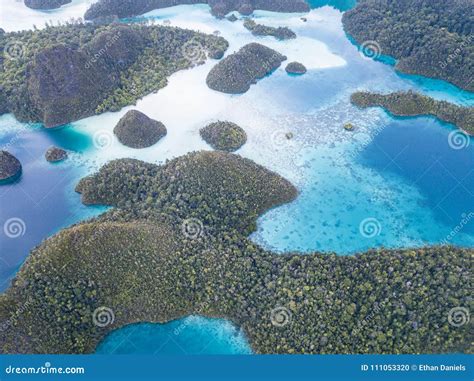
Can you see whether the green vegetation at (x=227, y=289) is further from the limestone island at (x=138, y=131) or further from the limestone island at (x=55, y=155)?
the limestone island at (x=55, y=155)

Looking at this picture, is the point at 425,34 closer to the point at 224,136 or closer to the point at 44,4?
the point at 224,136

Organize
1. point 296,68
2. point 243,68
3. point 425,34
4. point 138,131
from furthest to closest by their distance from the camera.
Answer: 1. point 425,34
2. point 296,68
3. point 243,68
4. point 138,131

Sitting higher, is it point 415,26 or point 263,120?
point 415,26

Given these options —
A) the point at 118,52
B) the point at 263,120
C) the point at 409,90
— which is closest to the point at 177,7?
the point at 118,52

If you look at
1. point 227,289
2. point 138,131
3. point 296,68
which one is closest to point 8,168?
point 138,131

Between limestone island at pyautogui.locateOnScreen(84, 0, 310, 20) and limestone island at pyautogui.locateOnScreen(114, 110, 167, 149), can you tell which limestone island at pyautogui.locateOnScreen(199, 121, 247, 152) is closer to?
limestone island at pyautogui.locateOnScreen(114, 110, 167, 149)

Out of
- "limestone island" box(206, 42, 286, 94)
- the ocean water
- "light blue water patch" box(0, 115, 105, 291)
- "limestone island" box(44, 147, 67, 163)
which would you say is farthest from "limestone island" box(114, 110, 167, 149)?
"limestone island" box(206, 42, 286, 94)

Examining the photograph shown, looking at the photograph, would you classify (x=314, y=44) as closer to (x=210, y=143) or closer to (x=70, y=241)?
(x=210, y=143)
